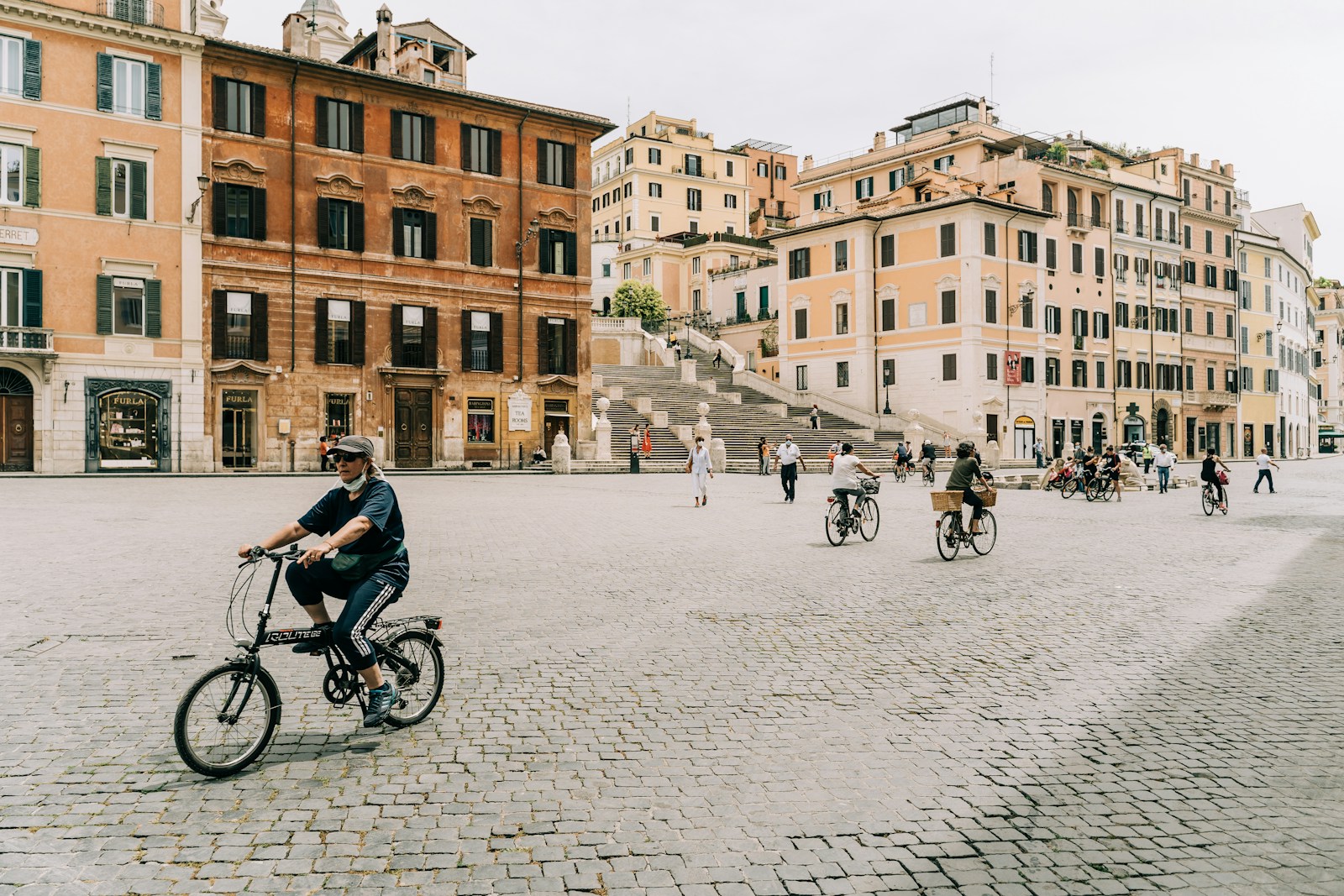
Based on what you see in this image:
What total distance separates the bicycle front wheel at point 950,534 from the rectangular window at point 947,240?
40.8 meters

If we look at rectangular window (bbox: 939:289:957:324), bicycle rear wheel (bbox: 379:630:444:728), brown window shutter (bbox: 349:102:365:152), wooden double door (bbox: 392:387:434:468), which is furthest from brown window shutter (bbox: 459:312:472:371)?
bicycle rear wheel (bbox: 379:630:444:728)

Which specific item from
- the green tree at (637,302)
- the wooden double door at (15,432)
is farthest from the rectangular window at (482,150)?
the green tree at (637,302)

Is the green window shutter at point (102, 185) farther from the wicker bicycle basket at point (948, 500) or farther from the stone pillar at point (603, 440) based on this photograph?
the wicker bicycle basket at point (948, 500)

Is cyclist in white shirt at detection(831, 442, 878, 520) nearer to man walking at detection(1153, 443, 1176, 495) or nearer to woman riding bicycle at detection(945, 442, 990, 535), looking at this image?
woman riding bicycle at detection(945, 442, 990, 535)

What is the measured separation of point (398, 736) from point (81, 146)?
118ft

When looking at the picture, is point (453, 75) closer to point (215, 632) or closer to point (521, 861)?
point (215, 632)

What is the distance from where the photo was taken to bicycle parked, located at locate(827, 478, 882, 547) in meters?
15.5

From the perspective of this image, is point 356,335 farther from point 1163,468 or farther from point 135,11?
point 1163,468

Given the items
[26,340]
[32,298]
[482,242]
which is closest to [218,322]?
[32,298]

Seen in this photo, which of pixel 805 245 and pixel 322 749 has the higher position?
pixel 805 245

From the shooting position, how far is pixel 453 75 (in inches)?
1793

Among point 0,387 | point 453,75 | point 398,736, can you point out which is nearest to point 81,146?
point 0,387

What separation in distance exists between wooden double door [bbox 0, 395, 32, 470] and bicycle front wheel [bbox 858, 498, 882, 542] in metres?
30.2

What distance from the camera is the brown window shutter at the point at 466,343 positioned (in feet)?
138
